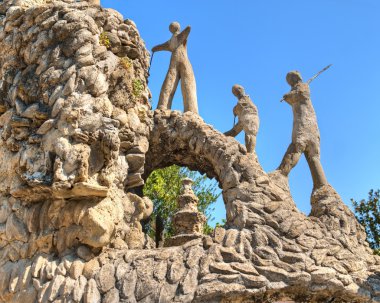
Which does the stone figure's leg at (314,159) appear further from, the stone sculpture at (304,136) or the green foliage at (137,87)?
the green foliage at (137,87)

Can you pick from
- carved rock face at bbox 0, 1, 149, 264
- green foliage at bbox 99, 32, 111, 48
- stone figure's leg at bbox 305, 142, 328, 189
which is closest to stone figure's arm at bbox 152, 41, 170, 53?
carved rock face at bbox 0, 1, 149, 264

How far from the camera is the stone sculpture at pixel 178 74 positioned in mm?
8312

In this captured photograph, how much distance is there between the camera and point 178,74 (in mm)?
8703

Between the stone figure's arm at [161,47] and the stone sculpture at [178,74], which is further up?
the stone figure's arm at [161,47]

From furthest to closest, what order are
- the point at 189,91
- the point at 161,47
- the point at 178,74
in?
the point at 161,47 < the point at 178,74 < the point at 189,91

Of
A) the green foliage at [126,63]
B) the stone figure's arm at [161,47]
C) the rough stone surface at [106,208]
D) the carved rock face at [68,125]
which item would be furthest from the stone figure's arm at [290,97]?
the green foliage at [126,63]

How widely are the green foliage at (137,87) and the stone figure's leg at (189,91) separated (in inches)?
76.0

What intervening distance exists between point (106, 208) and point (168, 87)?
150 inches

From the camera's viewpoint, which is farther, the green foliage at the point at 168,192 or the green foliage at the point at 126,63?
the green foliage at the point at 168,192

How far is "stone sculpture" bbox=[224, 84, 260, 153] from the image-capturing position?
322 inches

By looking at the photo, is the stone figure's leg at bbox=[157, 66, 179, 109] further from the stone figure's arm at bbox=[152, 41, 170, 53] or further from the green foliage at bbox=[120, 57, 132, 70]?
the green foliage at bbox=[120, 57, 132, 70]

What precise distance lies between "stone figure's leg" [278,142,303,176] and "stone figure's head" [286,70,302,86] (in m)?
1.24

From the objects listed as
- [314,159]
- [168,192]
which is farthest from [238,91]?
[168,192]

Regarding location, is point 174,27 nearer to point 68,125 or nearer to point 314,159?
point 314,159
